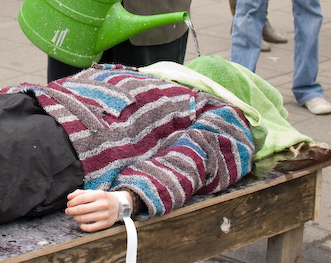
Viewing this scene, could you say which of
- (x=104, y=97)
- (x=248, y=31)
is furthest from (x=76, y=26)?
(x=248, y=31)

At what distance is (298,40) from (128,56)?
1.91 metres

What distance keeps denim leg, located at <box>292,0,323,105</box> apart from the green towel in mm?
2071

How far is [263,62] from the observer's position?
562 cm

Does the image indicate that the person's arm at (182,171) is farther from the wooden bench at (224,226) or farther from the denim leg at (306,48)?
the denim leg at (306,48)

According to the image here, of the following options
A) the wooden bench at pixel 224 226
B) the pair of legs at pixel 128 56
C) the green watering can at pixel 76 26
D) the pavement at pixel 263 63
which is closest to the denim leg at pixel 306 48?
the pavement at pixel 263 63

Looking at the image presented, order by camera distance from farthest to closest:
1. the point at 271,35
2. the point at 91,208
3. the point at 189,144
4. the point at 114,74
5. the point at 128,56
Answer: the point at 271,35 < the point at 128,56 < the point at 114,74 < the point at 189,144 < the point at 91,208

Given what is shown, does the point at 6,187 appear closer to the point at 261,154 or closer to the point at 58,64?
the point at 261,154

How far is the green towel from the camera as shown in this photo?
237 centimetres

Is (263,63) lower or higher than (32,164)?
lower

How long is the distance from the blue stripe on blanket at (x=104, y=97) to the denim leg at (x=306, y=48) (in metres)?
2.72

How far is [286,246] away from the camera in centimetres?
249

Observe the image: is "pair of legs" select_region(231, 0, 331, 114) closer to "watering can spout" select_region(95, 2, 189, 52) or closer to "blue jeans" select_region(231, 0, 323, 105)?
"blue jeans" select_region(231, 0, 323, 105)

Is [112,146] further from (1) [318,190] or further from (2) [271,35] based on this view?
(2) [271,35]

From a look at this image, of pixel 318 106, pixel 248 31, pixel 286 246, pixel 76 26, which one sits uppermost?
pixel 76 26
